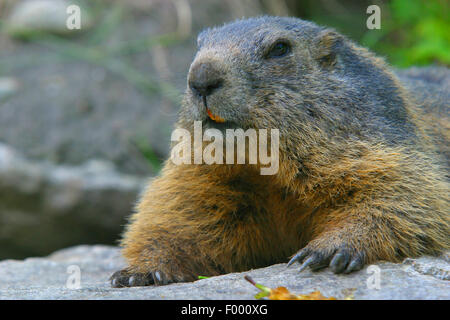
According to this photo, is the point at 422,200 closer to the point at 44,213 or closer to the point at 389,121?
the point at 389,121

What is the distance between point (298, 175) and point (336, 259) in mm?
861

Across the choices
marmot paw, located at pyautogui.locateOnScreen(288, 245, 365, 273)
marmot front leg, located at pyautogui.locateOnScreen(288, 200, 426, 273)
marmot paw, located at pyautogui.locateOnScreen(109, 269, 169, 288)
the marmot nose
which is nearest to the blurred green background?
marmot paw, located at pyautogui.locateOnScreen(109, 269, 169, 288)

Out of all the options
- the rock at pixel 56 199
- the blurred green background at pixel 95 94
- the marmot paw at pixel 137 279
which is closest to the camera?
the marmot paw at pixel 137 279

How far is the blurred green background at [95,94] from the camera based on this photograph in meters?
8.77

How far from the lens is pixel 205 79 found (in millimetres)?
4309

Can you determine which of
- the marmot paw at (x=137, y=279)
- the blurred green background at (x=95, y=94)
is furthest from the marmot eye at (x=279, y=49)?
the blurred green background at (x=95, y=94)

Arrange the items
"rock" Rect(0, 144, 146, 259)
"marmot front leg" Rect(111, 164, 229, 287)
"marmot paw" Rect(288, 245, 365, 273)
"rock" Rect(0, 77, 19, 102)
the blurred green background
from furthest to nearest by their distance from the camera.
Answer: "rock" Rect(0, 77, 19, 102) → the blurred green background → "rock" Rect(0, 144, 146, 259) → "marmot front leg" Rect(111, 164, 229, 287) → "marmot paw" Rect(288, 245, 365, 273)

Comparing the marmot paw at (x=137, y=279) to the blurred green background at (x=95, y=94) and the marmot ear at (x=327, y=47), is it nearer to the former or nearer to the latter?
the marmot ear at (x=327, y=47)

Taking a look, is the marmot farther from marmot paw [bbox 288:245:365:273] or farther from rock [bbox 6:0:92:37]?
rock [bbox 6:0:92:37]

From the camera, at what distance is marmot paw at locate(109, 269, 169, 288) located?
4703 millimetres

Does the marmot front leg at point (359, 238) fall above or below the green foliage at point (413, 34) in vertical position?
below

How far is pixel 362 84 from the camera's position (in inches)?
197

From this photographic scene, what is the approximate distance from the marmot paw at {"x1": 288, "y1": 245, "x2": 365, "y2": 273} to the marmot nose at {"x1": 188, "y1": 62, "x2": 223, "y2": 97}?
1.40m

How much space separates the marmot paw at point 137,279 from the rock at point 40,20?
7.09 meters
